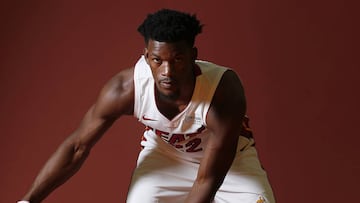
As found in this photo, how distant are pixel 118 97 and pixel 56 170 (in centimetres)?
24

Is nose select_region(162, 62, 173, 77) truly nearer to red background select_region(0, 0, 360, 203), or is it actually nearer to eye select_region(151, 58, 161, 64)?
eye select_region(151, 58, 161, 64)

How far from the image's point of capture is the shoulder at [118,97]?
1766 mm

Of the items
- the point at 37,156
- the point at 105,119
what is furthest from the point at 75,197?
the point at 105,119

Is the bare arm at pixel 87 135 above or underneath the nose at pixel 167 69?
underneath

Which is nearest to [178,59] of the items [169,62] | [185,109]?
[169,62]

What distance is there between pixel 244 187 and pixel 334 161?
57 cm

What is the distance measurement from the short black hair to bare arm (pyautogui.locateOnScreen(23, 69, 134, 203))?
0.60ft

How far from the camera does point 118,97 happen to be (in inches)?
69.6

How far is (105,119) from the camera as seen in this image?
180 cm

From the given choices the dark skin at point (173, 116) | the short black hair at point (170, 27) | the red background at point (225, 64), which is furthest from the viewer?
the red background at point (225, 64)

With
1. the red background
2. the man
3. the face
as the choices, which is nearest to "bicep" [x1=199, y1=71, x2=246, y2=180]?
the man

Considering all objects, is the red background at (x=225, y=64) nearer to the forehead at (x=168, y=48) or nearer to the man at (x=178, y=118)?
the man at (x=178, y=118)

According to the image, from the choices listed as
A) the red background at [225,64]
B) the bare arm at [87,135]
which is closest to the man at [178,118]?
the bare arm at [87,135]

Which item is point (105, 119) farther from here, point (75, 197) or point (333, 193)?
point (333, 193)
